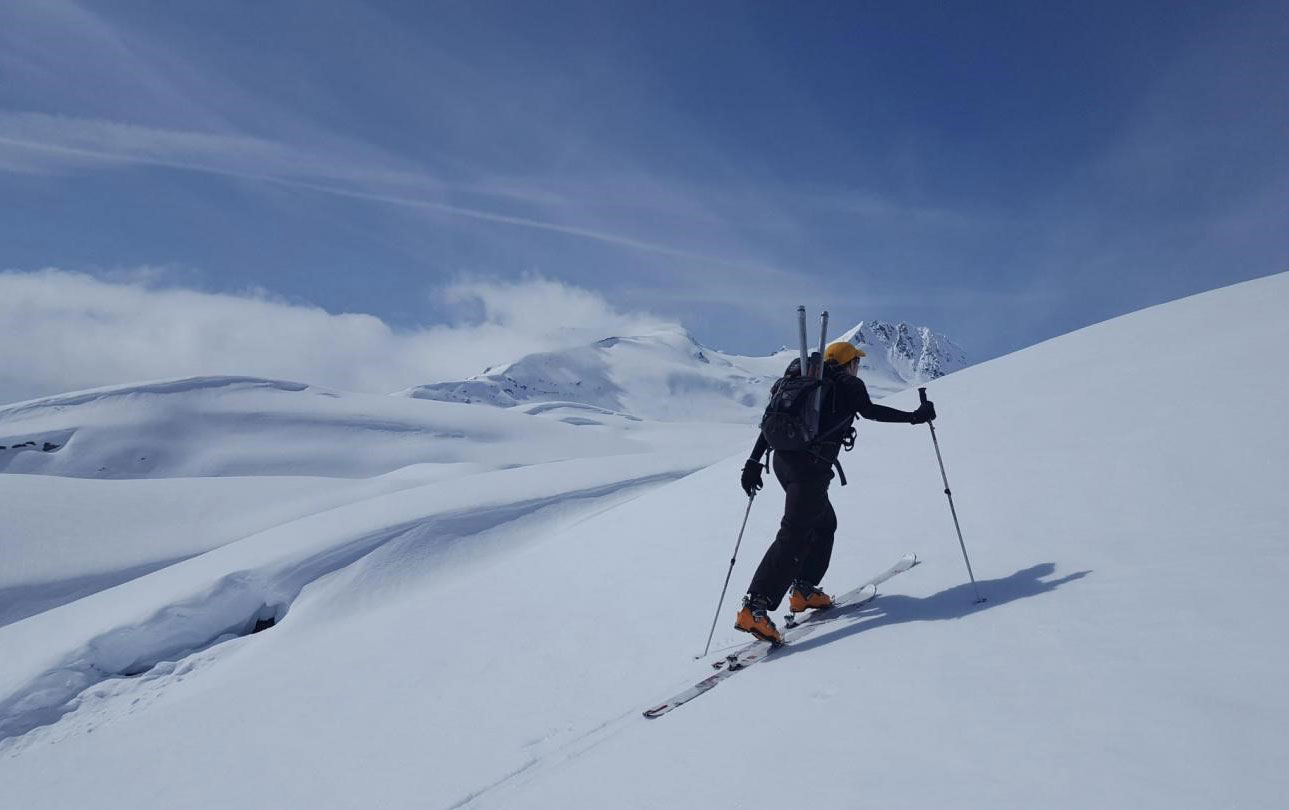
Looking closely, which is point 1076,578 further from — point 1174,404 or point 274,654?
point 274,654

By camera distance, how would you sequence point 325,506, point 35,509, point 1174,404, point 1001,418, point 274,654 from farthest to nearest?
1. point 325,506
2. point 35,509
3. point 274,654
4. point 1001,418
5. point 1174,404

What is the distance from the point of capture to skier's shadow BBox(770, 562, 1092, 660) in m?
4.89

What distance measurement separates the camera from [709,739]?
3756 millimetres

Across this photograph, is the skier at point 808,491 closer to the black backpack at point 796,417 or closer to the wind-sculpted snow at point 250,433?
the black backpack at point 796,417

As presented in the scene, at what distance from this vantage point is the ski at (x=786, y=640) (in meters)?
4.61

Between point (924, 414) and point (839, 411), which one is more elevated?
point (839, 411)

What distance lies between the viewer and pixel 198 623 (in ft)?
46.9

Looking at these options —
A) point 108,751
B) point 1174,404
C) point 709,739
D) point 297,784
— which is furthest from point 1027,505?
point 108,751

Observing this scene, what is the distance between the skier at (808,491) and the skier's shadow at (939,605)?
37 cm

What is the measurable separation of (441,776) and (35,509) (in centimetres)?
2764

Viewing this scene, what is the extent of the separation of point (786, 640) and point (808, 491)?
1.22 metres

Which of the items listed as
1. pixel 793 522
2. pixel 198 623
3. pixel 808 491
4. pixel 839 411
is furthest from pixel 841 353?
pixel 198 623

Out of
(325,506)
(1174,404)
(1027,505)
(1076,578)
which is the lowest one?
(1076,578)

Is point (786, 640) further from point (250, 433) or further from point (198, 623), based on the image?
point (250, 433)
